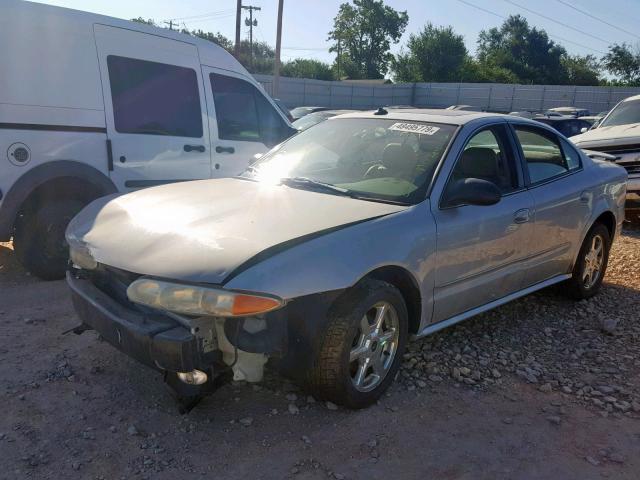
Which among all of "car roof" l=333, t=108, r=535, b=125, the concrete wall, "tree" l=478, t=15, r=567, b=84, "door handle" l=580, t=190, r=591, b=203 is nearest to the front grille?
"car roof" l=333, t=108, r=535, b=125

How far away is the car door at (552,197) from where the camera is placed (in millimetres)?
4484

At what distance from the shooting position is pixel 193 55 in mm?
6164

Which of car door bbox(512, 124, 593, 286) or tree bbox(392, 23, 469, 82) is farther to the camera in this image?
tree bbox(392, 23, 469, 82)

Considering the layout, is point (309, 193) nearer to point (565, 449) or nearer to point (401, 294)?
point (401, 294)

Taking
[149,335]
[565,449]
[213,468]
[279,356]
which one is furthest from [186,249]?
[565,449]

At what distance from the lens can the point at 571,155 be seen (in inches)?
203

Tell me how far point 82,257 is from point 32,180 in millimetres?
2082

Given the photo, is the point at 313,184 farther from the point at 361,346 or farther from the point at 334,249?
the point at 361,346

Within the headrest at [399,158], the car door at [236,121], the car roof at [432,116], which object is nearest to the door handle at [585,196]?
the car roof at [432,116]

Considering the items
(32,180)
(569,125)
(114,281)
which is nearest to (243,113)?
(32,180)

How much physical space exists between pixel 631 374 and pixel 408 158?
80.5 inches

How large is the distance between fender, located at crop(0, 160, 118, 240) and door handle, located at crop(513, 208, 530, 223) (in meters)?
3.62

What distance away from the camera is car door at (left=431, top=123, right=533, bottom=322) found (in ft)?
12.0

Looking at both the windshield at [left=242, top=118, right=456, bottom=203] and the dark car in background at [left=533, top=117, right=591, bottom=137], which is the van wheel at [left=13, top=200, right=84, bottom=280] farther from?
the dark car in background at [left=533, top=117, right=591, bottom=137]
